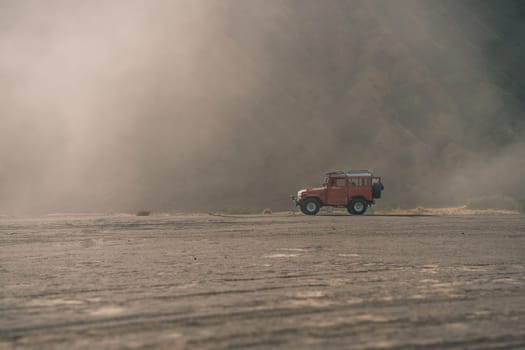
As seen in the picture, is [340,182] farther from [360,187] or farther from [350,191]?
[360,187]

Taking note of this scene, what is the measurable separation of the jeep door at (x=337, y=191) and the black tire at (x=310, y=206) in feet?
2.02

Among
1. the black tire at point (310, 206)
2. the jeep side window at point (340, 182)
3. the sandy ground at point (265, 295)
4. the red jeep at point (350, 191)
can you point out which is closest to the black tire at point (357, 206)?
the red jeep at point (350, 191)

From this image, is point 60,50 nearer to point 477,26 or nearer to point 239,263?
point 477,26

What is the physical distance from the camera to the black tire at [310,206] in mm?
29672

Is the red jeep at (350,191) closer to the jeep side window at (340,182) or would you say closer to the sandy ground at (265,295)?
the jeep side window at (340,182)

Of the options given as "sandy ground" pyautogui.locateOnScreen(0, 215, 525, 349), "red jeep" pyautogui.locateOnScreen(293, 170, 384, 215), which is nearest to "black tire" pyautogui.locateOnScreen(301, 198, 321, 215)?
"red jeep" pyautogui.locateOnScreen(293, 170, 384, 215)

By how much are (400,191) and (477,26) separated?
33.0m

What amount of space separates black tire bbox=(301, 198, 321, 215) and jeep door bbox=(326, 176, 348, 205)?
0.62 meters

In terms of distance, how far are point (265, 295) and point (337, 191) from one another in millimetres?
22313

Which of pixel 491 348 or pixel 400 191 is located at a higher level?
pixel 400 191

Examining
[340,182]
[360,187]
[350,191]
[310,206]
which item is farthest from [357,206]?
[310,206]

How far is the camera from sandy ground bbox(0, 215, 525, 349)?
5.32 meters

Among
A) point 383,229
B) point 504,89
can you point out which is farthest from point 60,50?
point 383,229

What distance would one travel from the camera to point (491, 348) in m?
5.02
